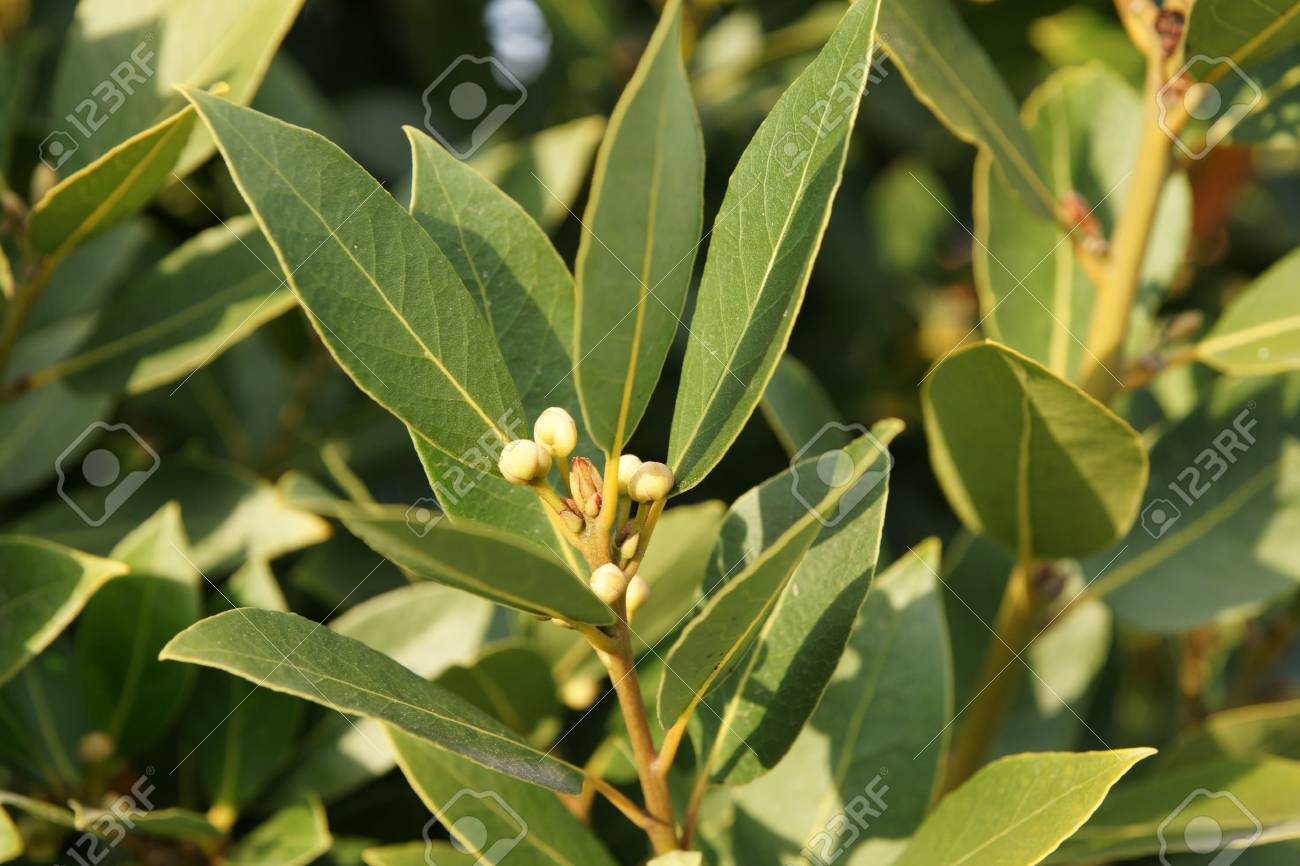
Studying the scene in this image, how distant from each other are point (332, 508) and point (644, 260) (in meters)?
0.33

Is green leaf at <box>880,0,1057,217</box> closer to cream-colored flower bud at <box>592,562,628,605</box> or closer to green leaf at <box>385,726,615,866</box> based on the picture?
cream-colored flower bud at <box>592,562,628,605</box>

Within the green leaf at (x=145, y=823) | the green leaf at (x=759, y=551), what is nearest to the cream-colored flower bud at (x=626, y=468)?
the green leaf at (x=759, y=551)

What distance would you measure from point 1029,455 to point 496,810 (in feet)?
2.43

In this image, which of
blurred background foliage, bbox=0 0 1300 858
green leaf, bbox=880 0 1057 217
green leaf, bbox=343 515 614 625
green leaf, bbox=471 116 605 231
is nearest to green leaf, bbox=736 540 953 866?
blurred background foliage, bbox=0 0 1300 858

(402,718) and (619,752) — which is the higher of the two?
(402,718)

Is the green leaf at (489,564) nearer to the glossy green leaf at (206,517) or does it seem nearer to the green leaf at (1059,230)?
the glossy green leaf at (206,517)

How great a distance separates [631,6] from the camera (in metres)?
3.39

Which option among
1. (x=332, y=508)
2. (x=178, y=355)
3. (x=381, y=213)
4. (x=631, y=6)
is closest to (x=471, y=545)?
(x=332, y=508)

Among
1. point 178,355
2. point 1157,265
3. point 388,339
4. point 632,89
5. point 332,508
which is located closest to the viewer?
point 332,508

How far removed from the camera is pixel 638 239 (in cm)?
102

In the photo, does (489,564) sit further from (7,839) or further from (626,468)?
(7,839)

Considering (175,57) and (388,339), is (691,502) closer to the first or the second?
(175,57)

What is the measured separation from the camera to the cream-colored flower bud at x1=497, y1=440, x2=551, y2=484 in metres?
1.08

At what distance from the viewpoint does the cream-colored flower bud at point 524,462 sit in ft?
3.54
